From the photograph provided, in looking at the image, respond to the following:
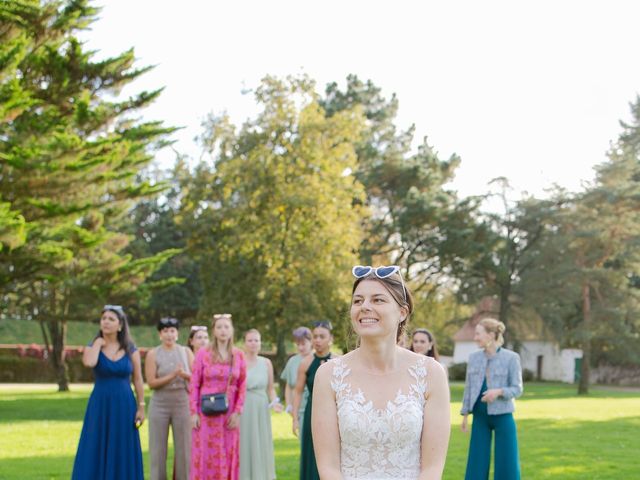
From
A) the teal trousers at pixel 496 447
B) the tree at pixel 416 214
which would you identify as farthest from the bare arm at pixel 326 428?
the tree at pixel 416 214

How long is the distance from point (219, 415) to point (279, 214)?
26147mm

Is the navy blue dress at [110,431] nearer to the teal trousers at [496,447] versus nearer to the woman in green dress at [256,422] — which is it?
the woman in green dress at [256,422]

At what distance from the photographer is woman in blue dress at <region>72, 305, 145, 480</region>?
10.5 metres

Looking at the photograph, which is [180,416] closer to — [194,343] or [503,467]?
[194,343]

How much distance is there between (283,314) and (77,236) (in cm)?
1087

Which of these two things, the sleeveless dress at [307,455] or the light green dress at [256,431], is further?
the light green dress at [256,431]

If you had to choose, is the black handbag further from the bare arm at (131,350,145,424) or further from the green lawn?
the green lawn

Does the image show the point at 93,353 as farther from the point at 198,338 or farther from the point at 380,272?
the point at 380,272

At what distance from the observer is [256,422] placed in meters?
12.4

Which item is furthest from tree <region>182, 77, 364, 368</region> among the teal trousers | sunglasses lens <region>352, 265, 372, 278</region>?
sunglasses lens <region>352, 265, 372, 278</region>

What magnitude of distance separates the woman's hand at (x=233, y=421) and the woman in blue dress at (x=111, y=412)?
1.05 m

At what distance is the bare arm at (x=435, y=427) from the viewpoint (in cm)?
399

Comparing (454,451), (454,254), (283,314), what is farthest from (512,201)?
(454,451)

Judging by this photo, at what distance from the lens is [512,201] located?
186ft
